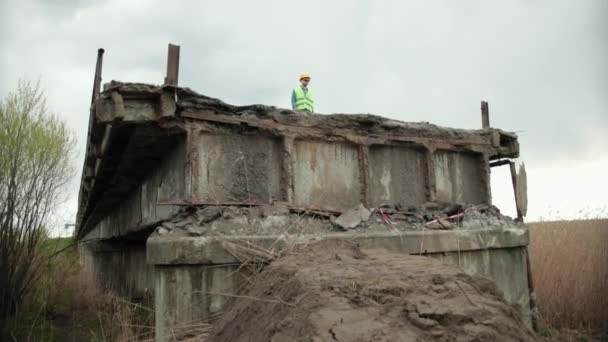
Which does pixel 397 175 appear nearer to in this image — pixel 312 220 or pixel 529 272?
pixel 312 220

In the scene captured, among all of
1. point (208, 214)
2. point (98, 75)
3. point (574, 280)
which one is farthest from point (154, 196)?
point (574, 280)

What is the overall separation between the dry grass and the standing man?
523 centimetres

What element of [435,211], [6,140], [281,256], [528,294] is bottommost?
[528,294]

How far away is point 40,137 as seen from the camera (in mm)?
11750

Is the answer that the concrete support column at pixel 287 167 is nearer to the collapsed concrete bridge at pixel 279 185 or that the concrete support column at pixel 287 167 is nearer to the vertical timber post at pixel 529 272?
the collapsed concrete bridge at pixel 279 185

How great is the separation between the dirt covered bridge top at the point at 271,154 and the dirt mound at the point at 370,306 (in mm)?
1633

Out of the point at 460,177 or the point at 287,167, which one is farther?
the point at 460,177

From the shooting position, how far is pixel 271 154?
6211 millimetres

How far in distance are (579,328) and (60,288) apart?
9.70 meters

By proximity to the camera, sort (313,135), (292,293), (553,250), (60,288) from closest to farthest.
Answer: (292,293) < (313,135) < (553,250) < (60,288)

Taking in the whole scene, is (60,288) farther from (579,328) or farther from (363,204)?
(579,328)

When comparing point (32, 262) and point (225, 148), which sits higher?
point (225, 148)

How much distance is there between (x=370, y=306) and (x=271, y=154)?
3183 millimetres

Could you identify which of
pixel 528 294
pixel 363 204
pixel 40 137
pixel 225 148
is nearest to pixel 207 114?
pixel 225 148
